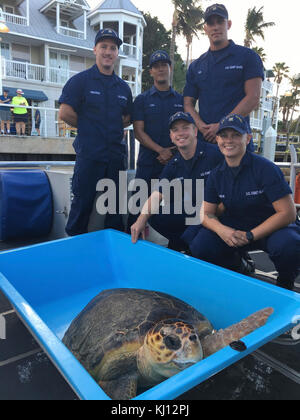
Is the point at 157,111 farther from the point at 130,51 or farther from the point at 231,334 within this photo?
the point at 130,51

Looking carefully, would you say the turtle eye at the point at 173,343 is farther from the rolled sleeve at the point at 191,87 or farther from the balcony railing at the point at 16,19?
the balcony railing at the point at 16,19

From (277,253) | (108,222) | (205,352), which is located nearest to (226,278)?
(277,253)

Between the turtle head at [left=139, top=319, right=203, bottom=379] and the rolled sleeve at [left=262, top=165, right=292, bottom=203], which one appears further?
the rolled sleeve at [left=262, top=165, right=292, bottom=203]

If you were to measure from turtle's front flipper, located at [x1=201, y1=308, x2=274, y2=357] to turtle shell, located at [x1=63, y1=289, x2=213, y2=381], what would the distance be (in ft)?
0.53

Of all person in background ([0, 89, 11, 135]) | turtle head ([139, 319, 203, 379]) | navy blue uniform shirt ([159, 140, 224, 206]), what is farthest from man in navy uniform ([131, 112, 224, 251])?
person in background ([0, 89, 11, 135])

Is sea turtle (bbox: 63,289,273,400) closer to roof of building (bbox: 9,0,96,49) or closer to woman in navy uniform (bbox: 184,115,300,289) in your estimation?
woman in navy uniform (bbox: 184,115,300,289)

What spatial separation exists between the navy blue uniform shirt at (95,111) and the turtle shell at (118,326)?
1.42 metres

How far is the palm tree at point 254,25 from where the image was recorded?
79.3 ft

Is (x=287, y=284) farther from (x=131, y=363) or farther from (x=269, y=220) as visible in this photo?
(x=131, y=363)

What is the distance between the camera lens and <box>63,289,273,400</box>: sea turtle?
3.14 feet

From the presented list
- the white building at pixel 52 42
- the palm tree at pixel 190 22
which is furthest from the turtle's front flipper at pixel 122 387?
the palm tree at pixel 190 22

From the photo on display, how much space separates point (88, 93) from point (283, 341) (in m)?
2.19

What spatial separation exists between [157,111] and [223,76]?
2.08 ft

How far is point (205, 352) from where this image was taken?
3.71 ft
